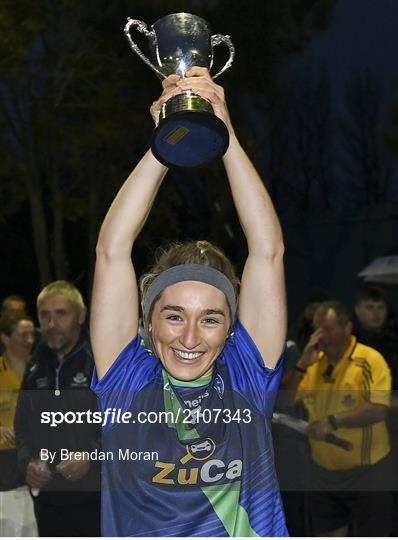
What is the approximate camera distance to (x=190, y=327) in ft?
6.78

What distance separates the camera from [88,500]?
13.7 feet

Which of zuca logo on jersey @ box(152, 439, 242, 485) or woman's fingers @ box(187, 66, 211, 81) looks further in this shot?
woman's fingers @ box(187, 66, 211, 81)

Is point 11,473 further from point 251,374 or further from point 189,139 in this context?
point 189,139

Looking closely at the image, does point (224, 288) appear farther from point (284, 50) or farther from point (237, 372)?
point (284, 50)

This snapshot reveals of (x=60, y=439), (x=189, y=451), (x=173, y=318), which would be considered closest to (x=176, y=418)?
(x=189, y=451)

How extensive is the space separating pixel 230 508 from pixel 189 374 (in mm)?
251

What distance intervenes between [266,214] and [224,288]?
0.53 ft

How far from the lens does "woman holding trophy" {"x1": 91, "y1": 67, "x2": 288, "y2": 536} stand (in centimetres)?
203

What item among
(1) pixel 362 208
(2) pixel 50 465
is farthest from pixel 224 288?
(1) pixel 362 208

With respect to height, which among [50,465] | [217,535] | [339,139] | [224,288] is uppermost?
[339,139]

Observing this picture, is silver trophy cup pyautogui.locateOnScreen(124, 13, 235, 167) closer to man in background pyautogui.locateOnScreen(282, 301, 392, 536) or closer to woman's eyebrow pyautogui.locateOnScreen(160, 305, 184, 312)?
woman's eyebrow pyautogui.locateOnScreen(160, 305, 184, 312)

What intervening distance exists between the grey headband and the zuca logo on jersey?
0.86 feet

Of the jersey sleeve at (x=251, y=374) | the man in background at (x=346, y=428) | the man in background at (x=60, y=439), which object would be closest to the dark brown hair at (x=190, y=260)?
the jersey sleeve at (x=251, y=374)

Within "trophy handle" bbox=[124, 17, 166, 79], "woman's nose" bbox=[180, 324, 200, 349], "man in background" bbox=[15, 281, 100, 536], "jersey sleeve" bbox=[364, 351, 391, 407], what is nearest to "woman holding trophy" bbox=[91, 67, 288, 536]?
"woman's nose" bbox=[180, 324, 200, 349]
